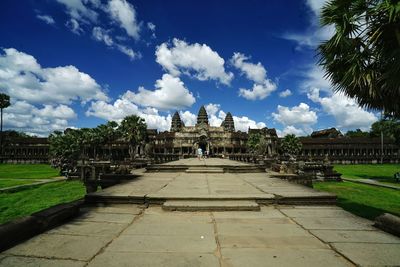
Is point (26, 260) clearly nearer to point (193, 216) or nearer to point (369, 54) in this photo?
point (193, 216)

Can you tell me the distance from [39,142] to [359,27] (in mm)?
99791

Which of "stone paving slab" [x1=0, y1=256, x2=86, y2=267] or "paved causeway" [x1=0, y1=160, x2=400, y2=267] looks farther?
"paved causeway" [x1=0, y1=160, x2=400, y2=267]

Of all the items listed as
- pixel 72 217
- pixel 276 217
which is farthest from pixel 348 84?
pixel 72 217

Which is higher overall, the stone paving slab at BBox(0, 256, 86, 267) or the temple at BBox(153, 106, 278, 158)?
the temple at BBox(153, 106, 278, 158)

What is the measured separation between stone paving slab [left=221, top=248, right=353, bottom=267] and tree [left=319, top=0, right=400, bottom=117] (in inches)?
181

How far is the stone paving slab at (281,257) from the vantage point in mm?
3000

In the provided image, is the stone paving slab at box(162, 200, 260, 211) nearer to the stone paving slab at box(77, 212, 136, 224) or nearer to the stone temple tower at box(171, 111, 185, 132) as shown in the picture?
the stone paving slab at box(77, 212, 136, 224)

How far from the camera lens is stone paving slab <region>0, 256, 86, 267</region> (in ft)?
9.57

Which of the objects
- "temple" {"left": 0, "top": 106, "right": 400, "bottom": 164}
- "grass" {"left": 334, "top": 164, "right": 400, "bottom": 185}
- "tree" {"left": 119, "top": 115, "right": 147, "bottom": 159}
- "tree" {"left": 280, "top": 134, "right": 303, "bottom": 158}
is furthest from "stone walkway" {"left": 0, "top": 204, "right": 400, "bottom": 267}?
"tree" {"left": 280, "top": 134, "right": 303, "bottom": 158}

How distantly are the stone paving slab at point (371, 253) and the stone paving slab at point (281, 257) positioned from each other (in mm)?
164

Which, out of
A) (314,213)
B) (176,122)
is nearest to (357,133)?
(176,122)

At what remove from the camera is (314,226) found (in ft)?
14.7

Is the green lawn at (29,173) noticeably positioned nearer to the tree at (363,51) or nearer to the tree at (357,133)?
the tree at (363,51)

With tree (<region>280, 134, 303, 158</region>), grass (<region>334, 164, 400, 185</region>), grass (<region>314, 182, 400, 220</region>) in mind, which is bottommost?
grass (<region>334, 164, 400, 185</region>)
